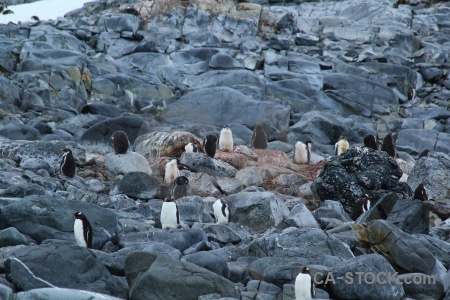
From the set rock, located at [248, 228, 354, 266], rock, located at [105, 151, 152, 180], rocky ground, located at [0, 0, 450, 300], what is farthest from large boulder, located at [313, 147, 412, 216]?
rock, located at [248, 228, 354, 266]

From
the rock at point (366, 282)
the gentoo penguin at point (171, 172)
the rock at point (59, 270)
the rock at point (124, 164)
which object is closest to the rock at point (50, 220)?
the rock at point (59, 270)

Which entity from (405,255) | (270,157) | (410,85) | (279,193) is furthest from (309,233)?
(410,85)

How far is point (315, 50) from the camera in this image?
34.9 metres

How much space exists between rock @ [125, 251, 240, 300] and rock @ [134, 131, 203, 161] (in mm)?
8951

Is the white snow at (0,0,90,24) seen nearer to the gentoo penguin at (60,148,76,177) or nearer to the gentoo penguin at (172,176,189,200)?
the gentoo penguin at (60,148,76,177)

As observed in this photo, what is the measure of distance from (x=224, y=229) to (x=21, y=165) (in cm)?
585

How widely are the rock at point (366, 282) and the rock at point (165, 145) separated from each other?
8.94 m

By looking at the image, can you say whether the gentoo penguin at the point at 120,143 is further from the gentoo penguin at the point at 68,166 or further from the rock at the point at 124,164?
the gentoo penguin at the point at 68,166

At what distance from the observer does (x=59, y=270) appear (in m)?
7.38

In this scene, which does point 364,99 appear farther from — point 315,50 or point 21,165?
point 21,165

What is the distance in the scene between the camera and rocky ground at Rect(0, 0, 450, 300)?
808 centimetres

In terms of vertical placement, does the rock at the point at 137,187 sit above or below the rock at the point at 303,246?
below

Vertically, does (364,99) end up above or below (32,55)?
below

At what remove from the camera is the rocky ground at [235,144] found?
808 centimetres
